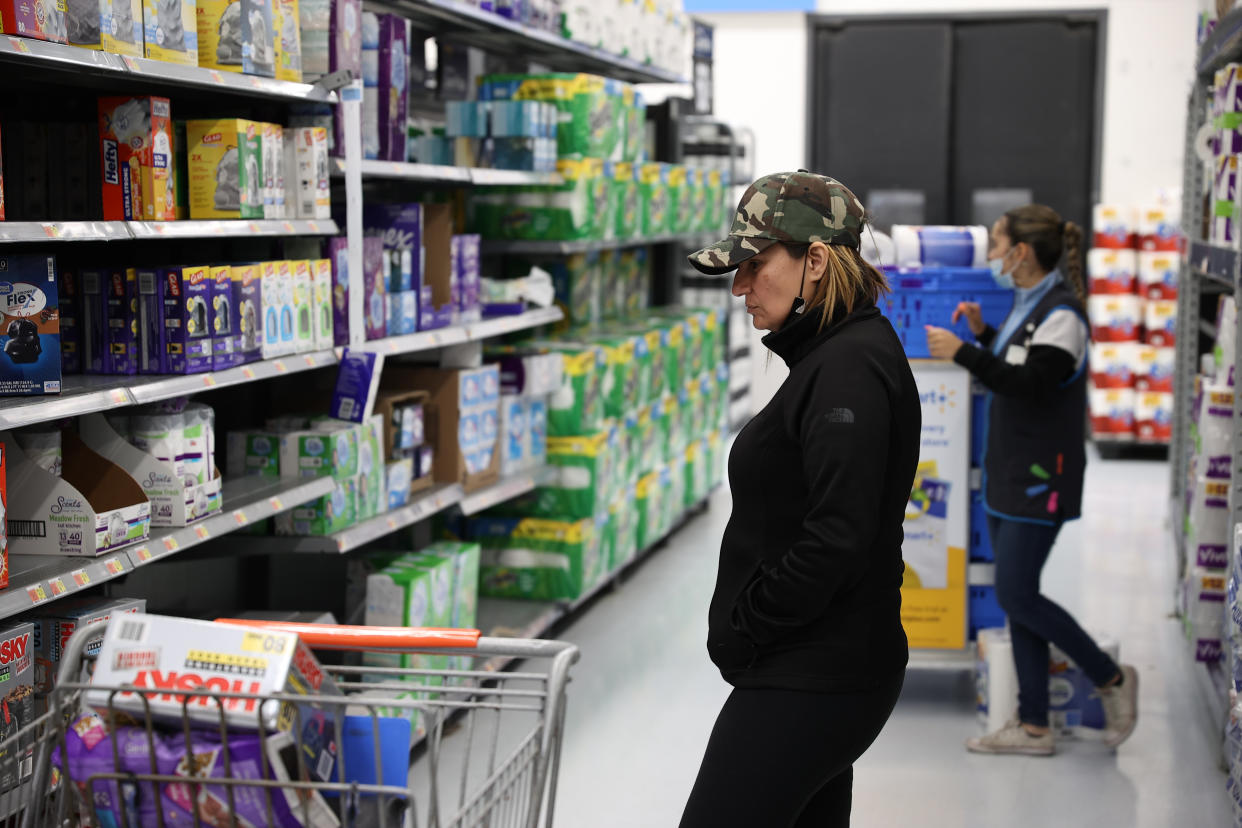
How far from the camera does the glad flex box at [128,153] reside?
10.1 feet

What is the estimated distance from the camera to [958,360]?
163 inches

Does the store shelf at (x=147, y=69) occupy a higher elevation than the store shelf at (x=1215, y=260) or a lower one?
higher

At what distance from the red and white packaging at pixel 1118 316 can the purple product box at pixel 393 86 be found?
252 inches

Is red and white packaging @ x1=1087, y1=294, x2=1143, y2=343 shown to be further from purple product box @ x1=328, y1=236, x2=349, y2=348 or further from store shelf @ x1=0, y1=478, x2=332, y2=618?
store shelf @ x1=0, y1=478, x2=332, y2=618

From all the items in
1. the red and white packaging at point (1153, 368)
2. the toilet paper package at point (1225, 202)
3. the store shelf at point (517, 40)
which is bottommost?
the red and white packaging at point (1153, 368)

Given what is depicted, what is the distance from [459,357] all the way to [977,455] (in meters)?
1.77

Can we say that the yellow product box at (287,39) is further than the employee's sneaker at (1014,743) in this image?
No

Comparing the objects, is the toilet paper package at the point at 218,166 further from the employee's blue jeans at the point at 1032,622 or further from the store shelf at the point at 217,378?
the employee's blue jeans at the point at 1032,622

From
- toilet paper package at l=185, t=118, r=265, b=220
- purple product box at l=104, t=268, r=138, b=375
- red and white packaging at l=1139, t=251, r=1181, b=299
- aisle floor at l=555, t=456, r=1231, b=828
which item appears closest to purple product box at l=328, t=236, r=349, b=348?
toilet paper package at l=185, t=118, r=265, b=220

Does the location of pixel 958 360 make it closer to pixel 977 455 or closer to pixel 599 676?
pixel 977 455

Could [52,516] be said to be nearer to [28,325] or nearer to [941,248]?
[28,325]

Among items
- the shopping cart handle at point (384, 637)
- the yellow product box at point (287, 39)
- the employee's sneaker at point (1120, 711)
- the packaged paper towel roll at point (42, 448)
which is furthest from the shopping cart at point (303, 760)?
the employee's sneaker at point (1120, 711)

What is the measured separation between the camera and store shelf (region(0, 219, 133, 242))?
255 centimetres

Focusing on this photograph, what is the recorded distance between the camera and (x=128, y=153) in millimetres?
3086
